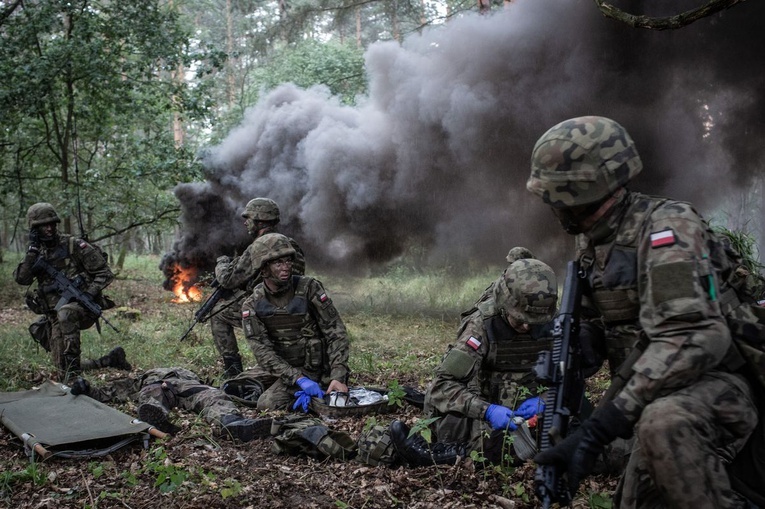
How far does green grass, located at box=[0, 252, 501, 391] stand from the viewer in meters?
7.79

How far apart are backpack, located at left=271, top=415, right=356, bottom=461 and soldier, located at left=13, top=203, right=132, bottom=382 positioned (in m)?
3.68

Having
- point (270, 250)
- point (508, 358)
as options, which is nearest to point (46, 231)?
point (270, 250)

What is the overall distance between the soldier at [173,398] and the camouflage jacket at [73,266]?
1.98 metres

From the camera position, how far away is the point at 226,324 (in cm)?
805

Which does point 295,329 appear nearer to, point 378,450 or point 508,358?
point 378,450

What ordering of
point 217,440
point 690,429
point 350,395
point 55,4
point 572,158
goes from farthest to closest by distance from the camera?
point 55,4 < point 350,395 < point 217,440 < point 572,158 < point 690,429

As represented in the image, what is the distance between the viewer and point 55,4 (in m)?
11.3

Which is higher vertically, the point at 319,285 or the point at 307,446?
the point at 319,285

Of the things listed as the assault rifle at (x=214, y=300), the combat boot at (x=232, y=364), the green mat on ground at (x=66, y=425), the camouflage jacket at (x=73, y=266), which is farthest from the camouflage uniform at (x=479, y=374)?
the camouflage jacket at (x=73, y=266)

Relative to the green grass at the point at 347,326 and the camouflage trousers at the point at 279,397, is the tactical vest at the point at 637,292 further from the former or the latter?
the green grass at the point at 347,326

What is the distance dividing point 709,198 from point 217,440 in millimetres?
8109

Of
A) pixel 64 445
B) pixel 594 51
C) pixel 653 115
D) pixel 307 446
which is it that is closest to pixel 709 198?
pixel 653 115

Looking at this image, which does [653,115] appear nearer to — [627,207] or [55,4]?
[627,207]

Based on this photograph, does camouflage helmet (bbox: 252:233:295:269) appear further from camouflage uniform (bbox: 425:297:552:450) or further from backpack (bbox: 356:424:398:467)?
backpack (bbox: 356:424:398:467)
